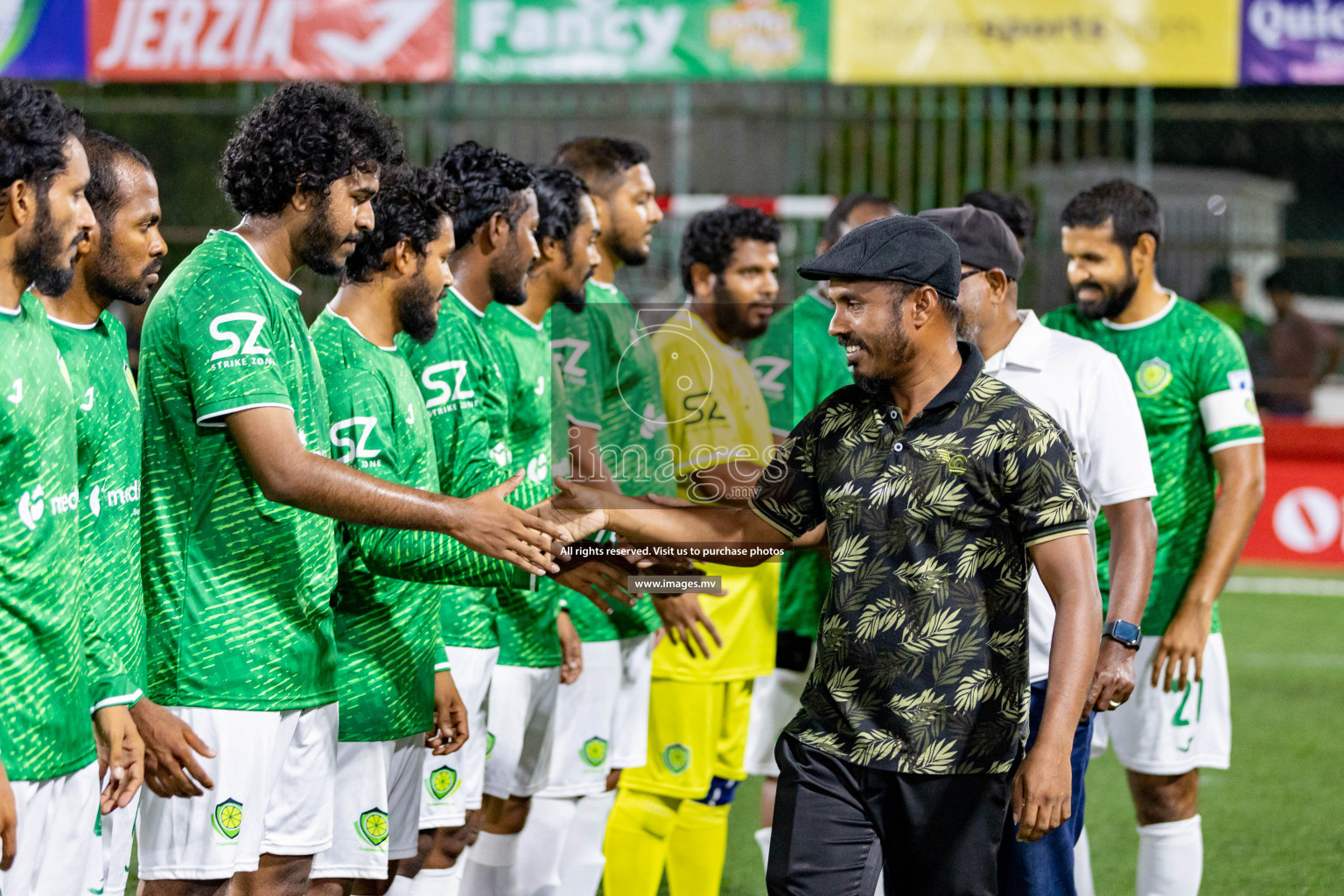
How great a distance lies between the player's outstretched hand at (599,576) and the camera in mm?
3574

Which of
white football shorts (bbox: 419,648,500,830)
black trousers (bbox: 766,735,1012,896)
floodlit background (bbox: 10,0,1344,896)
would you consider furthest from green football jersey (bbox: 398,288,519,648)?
floodlit background (bbox: 10,0,1344,896)

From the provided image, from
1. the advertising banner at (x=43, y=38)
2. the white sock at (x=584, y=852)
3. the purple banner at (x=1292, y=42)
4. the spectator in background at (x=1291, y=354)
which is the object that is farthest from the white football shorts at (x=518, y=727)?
the spectator in background at (x=1291, y=354)

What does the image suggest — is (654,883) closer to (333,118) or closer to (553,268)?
(553,268)

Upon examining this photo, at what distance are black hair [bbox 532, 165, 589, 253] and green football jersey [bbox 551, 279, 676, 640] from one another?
11.8 inches

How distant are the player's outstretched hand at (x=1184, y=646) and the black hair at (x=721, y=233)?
2.13 m

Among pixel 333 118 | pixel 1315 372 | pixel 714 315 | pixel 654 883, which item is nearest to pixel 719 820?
pixel 654 883

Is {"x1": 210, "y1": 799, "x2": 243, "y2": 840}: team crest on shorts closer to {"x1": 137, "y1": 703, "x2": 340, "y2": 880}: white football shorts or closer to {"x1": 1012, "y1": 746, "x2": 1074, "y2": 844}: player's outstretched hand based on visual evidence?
{"x1": 137, "y1": 703, "x2": 340, "y2": 880}: white football shorts

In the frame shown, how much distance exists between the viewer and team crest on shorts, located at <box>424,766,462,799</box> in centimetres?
409

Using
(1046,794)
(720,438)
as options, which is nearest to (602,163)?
(720,438)

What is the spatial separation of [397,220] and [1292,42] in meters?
9.92

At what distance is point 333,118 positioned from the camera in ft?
11.2

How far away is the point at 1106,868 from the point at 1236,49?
8058 millimetres

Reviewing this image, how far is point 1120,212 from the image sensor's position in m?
5.06

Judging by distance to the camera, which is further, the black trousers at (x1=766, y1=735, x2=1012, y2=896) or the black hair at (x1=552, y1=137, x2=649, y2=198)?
the black hair at (x1=552, y1=137, x2=649, y2=198)
